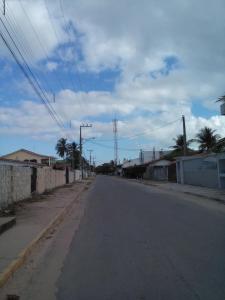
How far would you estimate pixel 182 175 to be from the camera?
4981 cm

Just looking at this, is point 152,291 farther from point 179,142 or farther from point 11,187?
point 179,142

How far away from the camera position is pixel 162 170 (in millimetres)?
72750

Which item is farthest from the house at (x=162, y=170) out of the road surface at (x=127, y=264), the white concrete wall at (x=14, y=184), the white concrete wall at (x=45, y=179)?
the road surface at (x=127, y=264)

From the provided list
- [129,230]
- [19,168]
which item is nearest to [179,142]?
[19,168]

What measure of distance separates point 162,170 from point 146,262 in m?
65.1

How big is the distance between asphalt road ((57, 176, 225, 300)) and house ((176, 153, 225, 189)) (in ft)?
78.7

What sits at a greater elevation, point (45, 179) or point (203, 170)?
point (203, 170)

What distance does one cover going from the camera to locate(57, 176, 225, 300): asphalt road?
6262 millimetres

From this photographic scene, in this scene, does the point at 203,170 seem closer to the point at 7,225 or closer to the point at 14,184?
the point at 14,184

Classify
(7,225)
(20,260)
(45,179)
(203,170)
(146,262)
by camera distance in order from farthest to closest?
(203,170) → (45,179) → (7,225) → (20,260) → (146,262)

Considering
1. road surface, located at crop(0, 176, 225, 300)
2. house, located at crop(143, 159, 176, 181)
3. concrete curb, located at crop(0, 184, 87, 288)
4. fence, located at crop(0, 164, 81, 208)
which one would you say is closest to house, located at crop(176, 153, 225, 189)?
house, located at crop(143, 159, 176, 181)

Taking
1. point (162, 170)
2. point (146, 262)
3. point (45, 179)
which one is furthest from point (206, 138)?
point (146, 262)

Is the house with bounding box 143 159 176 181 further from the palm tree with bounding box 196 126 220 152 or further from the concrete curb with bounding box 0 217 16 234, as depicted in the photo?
the concrete curb with bounding box 0 217 16 234

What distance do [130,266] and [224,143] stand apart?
22.3 m
